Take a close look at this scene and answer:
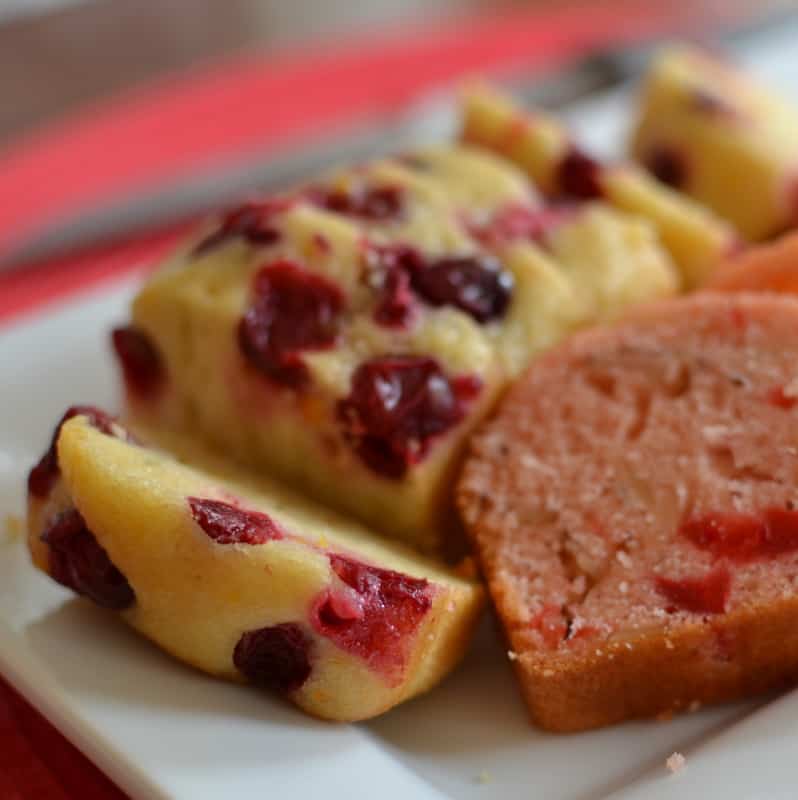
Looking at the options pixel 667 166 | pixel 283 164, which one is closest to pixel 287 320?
pixel 667 166

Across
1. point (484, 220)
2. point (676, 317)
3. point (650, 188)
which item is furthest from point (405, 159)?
point (676, 317)

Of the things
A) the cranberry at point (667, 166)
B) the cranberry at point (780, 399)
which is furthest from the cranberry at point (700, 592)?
the cranberry at point (667, 166)

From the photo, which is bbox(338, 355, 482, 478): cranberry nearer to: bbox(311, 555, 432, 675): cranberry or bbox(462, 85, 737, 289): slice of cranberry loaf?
bbox(311, 555, 432, 675): cranberry

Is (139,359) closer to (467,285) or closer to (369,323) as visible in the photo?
(369,323)

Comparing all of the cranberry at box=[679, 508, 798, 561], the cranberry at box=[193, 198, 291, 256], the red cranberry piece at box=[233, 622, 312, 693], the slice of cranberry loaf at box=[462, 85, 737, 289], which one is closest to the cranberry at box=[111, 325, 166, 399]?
the cranberry at box=[193, 198, 291, 256]

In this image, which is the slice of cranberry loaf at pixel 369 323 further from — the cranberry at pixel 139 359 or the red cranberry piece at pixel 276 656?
the red cranberry piece at pixel 276 656

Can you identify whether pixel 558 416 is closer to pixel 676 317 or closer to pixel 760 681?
pixel 676 317

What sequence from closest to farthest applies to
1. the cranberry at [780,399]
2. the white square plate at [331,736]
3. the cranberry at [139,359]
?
1. the white square plate at [331,736]
2. the cranberry at [780,399]
3. the cranberry at [139,359]
